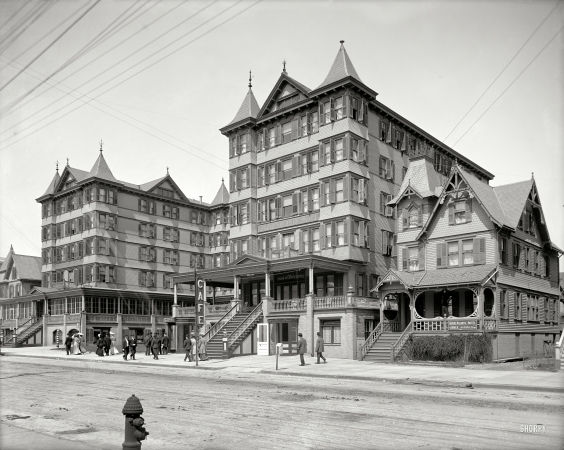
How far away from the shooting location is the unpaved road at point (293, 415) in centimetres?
1089

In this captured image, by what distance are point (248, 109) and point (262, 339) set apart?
20.5 meters

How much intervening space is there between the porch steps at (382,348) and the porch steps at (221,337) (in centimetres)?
935

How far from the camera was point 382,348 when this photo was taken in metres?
35.0

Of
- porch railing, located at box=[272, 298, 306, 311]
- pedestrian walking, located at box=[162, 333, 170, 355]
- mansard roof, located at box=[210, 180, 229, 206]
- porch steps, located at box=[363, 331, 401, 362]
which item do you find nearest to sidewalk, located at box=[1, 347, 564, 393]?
porch steps, located at box=[363, 331, 401, 362]

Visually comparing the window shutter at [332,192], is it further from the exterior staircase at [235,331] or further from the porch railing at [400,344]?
the porch railing at [400,344]

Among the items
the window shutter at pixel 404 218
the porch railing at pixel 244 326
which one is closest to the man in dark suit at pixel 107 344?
the porch railing at pixel 244 326

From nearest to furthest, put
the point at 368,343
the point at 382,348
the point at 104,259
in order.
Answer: the point at 382,348 → the point at 368,343 → the point at 104,259

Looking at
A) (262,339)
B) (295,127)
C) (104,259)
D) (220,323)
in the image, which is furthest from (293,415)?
(104,259)

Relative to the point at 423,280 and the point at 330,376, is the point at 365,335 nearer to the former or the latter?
the point at 423,280

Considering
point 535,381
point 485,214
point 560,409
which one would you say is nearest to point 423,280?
point 485,214

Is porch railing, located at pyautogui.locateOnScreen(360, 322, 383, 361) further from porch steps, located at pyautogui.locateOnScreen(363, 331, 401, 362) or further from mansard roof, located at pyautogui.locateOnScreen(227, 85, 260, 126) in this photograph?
mansard roof, located at pyautogui.locateOnScreen(227, 85, 260, 126)

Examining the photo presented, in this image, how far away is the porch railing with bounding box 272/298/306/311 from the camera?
41291mm

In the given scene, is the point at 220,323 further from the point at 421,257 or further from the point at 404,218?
the point at 404,218

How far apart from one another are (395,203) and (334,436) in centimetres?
3260
